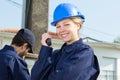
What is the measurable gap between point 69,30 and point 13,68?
1.03 m

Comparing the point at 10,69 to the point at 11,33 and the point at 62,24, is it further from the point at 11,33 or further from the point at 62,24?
the point at 11,33

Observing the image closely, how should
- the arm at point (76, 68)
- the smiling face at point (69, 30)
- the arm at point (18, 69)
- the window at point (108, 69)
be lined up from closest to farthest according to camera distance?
the arm at point (76, 68)
the smiling face at point (69, 30)
the arm at point (18, 69)
the window at point (108, 69)

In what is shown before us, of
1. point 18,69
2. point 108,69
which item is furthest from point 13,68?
point 108,69

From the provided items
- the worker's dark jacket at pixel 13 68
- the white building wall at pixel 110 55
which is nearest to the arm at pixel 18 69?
the worker's dark jacket at pixel 13 68

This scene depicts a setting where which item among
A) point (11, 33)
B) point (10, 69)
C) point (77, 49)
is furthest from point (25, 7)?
point (11, 33)

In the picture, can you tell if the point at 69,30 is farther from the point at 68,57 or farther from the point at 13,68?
the point at 13,68

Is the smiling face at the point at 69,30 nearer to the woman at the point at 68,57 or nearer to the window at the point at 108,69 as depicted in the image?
the woman at the point at 68,57

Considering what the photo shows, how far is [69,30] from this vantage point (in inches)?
104

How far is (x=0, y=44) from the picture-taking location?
57.9 ft

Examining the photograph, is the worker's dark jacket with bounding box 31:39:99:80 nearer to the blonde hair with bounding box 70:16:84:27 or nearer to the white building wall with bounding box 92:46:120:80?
the blonde hair with bounding box 70:16:84:27

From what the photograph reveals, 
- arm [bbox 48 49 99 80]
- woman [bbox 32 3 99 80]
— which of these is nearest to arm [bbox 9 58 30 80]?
woman [bbox 32 3 99 80]

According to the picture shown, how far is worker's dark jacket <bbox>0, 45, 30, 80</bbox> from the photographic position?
11.2 ft

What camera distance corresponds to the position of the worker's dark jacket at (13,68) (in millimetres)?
3422

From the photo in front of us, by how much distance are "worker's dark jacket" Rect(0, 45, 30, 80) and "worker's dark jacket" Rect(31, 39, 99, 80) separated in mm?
769
